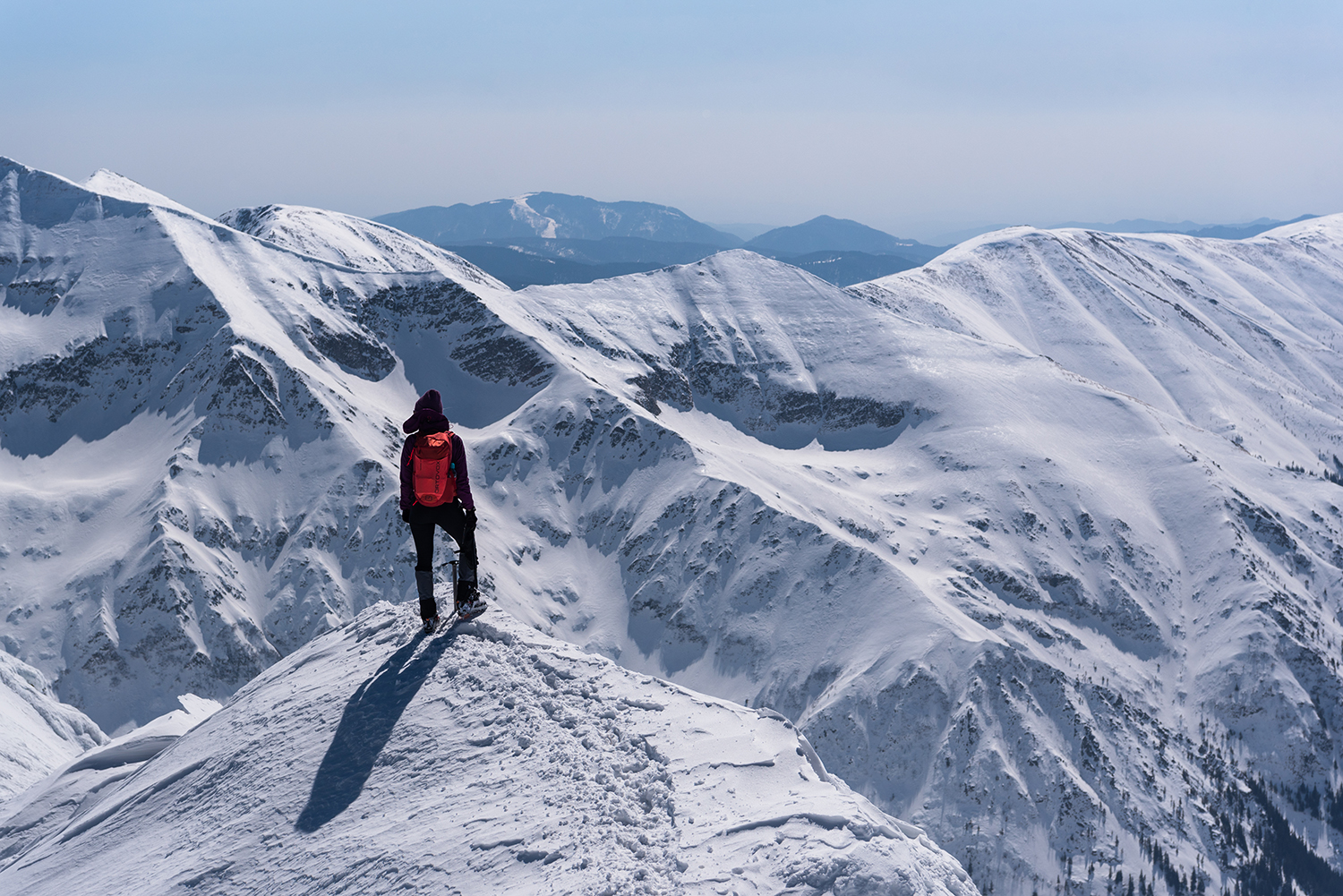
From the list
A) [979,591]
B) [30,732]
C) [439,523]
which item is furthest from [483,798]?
[979,591]

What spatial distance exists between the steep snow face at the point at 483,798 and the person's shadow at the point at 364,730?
36 millimetres

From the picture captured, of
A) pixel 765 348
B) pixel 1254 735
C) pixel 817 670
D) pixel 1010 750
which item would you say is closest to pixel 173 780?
pixel 817 670

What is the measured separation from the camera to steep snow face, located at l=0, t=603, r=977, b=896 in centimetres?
1188

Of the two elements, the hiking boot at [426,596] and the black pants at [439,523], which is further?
the hiking boot at [426,596]

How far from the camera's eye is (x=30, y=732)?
3688 centimetres

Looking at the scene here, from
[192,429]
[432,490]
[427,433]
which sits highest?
[427,433]

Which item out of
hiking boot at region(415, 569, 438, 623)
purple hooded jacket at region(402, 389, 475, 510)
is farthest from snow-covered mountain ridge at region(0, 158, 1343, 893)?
purple hooded jacket at region(402, 389, 475, 510)

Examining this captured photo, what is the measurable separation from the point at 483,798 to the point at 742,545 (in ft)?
436

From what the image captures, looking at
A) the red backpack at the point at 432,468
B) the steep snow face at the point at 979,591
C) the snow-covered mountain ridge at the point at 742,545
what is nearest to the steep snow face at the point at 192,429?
the snow-covered mountain ridge at the point at 742,545

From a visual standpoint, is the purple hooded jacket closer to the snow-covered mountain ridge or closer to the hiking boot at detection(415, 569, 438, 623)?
the hiking boot at detection(415, 569, 438, 623)

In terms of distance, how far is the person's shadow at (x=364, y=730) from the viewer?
46.9ft

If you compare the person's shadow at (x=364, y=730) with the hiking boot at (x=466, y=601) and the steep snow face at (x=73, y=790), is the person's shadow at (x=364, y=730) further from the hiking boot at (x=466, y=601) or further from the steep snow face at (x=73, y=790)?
the steep snow face at (x=73, y=790)

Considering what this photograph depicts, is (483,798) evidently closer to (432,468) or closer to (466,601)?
(466,601)

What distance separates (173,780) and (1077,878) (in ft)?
458
